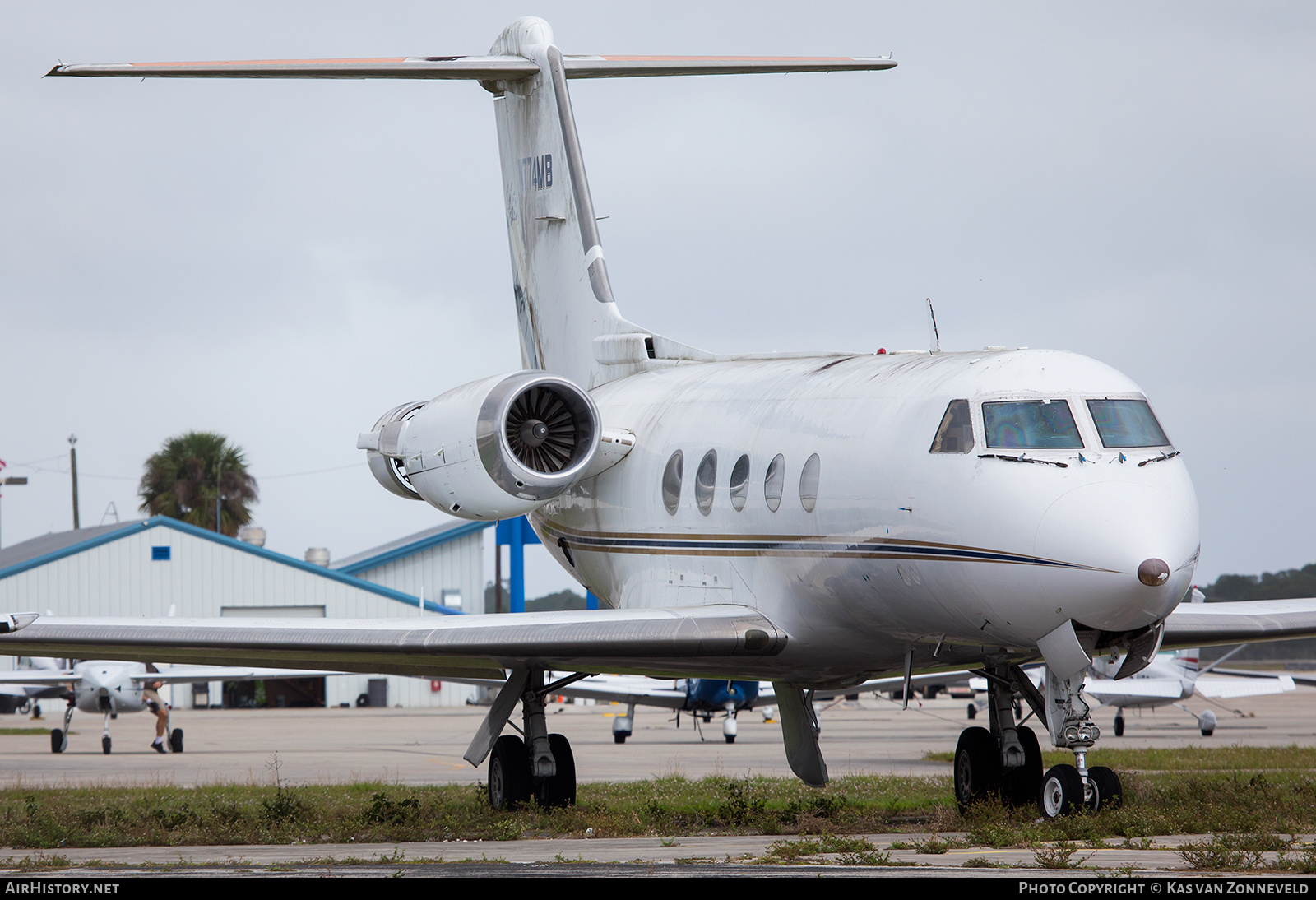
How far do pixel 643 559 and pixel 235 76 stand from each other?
21.3ft

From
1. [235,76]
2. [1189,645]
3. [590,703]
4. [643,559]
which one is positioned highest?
[235,76]

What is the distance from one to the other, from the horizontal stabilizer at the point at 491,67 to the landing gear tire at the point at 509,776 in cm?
717

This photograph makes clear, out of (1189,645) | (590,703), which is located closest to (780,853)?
(1189,645)

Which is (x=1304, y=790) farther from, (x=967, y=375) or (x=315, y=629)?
(x=315, y=629)

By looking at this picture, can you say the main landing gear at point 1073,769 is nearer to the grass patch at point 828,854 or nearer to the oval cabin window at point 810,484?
the grass patch at point 828,854

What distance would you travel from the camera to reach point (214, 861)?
9914 millimetres

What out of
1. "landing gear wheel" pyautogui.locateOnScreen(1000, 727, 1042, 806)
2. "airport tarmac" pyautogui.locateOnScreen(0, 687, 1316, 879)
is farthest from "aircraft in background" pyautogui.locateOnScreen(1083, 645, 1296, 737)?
"landing gear wheel" pyautogui.locateOnScreen(1000, 727, 1042, 806)

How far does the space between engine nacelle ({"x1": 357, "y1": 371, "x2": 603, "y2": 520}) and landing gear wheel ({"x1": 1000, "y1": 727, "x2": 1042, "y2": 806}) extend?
4555mm

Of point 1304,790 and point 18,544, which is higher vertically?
point 18,544

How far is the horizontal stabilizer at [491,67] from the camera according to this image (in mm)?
15133

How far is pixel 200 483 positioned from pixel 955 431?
64298 mm

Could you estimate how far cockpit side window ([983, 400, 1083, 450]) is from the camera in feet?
32.9

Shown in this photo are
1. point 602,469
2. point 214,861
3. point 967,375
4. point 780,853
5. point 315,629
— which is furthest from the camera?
point 602,469

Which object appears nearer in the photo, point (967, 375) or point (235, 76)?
point (967, 375)
